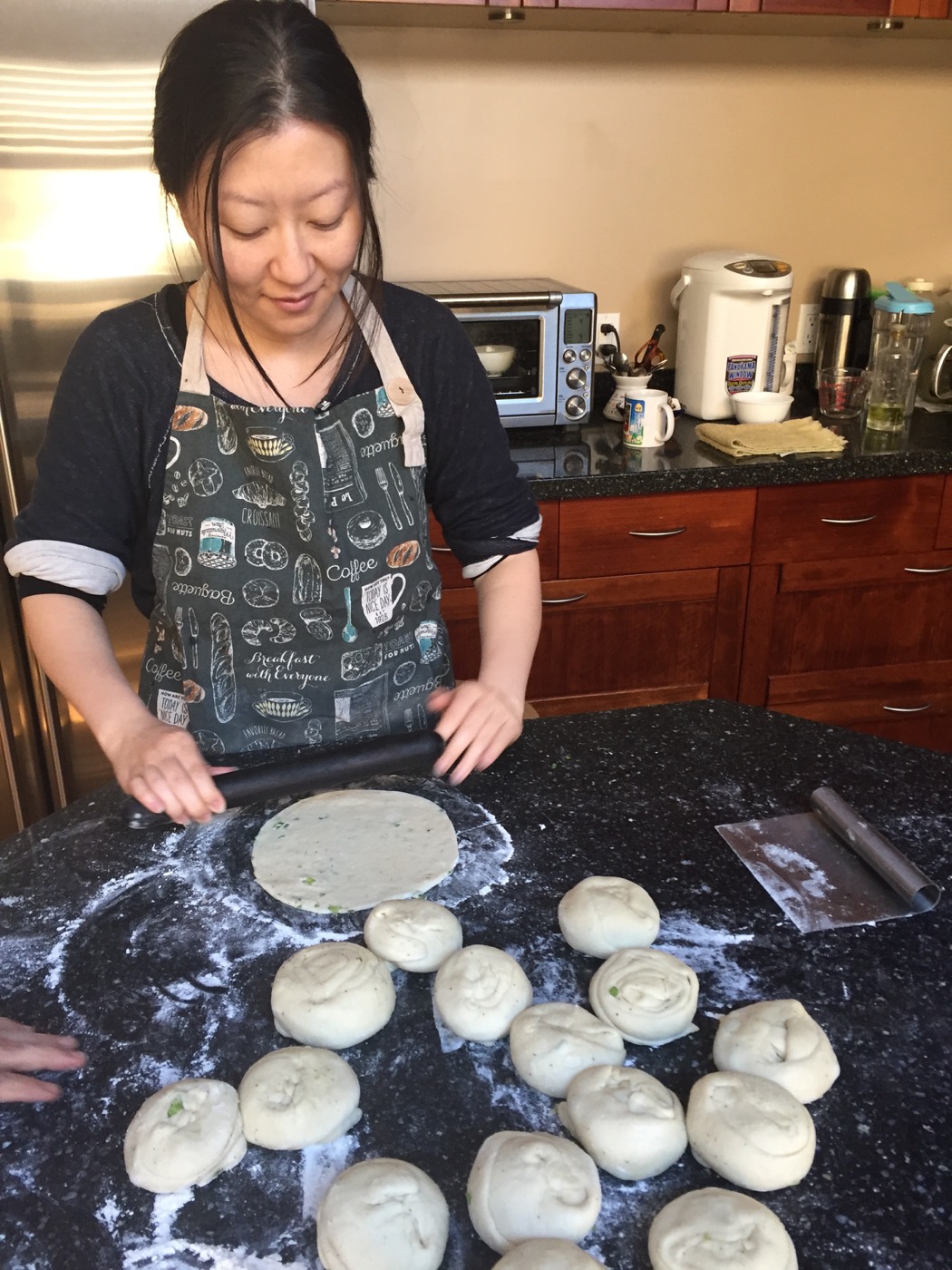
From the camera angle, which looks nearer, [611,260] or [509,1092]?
[509,1092]

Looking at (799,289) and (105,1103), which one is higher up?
(799,289)

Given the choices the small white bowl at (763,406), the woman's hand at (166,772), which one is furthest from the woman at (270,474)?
the small white bowl at (763,406)

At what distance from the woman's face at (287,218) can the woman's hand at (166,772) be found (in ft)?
1.47

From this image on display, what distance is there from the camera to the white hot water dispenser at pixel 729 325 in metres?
2.33

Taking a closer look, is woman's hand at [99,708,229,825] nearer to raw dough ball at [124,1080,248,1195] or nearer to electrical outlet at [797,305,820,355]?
raw dough ball at [124,1080,248,1195]

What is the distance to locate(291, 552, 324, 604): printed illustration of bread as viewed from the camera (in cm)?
121

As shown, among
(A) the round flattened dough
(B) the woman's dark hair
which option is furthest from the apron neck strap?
(A) the round flattened dough

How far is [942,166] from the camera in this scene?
268cm

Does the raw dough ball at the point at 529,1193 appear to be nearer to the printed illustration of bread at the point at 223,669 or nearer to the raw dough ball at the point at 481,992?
the raw dough ball at the point at 481,992

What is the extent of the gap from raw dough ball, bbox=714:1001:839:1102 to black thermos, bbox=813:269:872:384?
207 centimetres

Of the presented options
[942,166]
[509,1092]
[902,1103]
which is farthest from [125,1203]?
[942,166]

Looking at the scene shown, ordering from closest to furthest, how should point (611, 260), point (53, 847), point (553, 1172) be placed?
point (553, 1172) → point (53, 847) → point (611, 260)

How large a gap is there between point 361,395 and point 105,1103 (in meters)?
0.79

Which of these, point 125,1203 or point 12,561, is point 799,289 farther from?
point 125,1203
